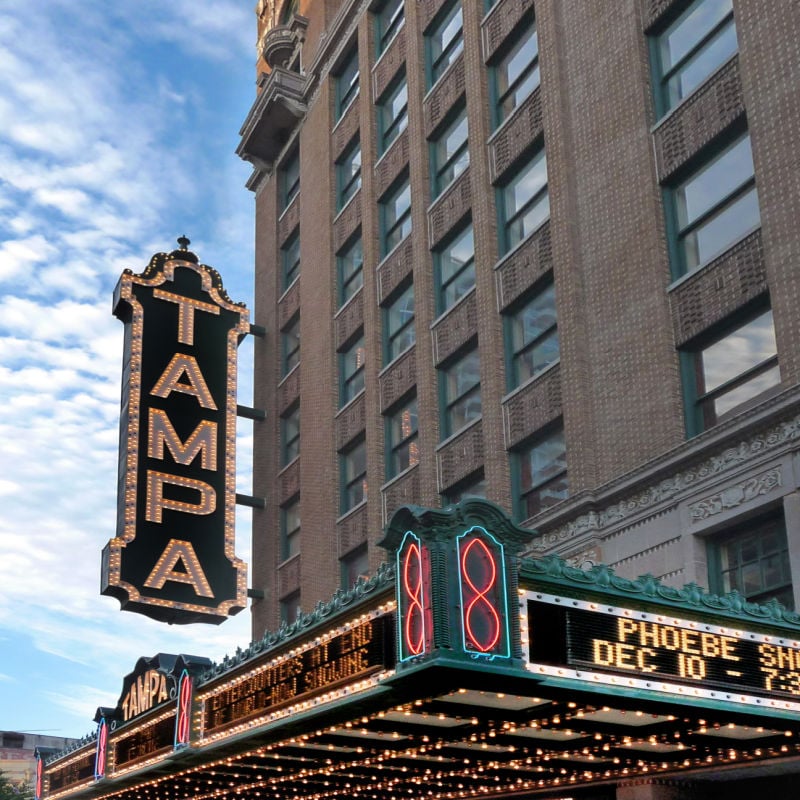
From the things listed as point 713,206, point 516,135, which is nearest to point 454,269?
point 516,135

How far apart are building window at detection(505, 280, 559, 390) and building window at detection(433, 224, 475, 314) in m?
2.88

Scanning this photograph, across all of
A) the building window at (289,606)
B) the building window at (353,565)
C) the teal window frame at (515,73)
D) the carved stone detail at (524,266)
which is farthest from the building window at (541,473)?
the building window at (289,606)

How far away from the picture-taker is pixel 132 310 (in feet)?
123

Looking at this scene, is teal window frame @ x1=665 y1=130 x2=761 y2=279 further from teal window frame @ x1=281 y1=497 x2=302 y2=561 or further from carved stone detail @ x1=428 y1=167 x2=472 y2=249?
teal window frame @ x1=281 y1=497 x2=302 y2=561

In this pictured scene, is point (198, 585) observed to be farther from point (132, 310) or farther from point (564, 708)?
point (564, 708)

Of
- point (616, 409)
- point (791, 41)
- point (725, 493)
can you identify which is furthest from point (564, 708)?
point (791, 41)

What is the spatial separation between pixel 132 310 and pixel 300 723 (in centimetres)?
2292

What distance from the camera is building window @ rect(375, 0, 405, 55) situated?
38.8 metres

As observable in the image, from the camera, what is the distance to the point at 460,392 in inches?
1224

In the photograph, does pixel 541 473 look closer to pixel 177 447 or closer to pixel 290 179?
pixel 177 447

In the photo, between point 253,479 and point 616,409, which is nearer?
point 616,409

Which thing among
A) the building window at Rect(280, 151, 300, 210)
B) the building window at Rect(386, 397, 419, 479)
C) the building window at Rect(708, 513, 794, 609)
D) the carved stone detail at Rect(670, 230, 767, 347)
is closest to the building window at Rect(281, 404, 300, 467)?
the building window at Rect(386, 397, 419, 479)

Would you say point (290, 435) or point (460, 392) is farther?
point (290, 435)

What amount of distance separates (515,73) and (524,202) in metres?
3.88
